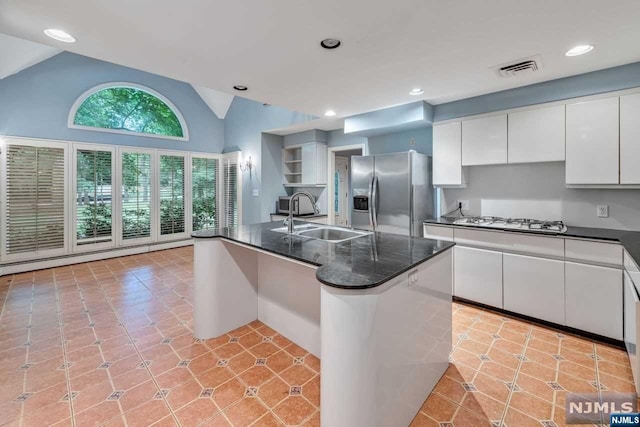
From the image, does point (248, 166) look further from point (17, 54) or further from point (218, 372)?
point (218, 372)

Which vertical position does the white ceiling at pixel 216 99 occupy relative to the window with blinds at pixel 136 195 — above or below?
above

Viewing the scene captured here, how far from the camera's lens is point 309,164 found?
5.61 m

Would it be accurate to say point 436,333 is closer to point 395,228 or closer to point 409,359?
point 409,359

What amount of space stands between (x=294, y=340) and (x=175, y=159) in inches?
208

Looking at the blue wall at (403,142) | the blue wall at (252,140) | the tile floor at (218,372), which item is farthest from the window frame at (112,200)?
the blue wall at (403,142)

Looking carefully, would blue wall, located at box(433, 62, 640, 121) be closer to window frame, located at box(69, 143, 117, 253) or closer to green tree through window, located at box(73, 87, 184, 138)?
green tree through window, located at box(73, 87, 184, 138)

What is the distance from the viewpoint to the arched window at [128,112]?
5090mm

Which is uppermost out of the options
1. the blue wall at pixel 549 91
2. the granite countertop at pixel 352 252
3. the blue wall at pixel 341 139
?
the blue wall at pixel 341 139

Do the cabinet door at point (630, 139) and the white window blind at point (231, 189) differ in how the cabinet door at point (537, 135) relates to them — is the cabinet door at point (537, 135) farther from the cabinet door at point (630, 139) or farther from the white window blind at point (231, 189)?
the white window blind at point (231, 189)

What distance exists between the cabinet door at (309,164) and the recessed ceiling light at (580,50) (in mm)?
3819

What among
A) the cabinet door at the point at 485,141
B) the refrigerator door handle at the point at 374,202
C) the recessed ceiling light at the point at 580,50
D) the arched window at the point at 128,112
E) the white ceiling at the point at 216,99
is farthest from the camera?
the white ceiling at the point at 216,99

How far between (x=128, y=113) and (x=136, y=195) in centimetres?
164

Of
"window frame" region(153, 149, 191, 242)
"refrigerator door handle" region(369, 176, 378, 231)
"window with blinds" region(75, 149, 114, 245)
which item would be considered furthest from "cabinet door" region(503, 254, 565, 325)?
"window with blinds" region(75, 149, 114, 245)

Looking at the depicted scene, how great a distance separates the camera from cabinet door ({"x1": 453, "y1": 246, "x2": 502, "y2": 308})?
2967mm
